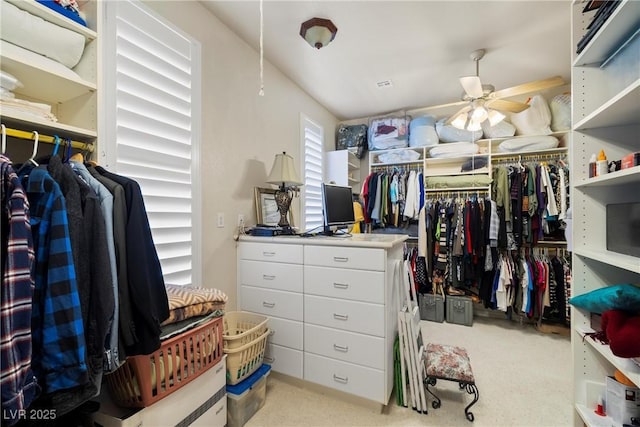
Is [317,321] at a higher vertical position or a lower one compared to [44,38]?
lower

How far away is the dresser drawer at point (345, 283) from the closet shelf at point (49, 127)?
136 cm

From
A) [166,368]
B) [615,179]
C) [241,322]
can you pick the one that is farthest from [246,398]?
[615,179]

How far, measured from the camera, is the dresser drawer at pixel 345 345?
1705mm

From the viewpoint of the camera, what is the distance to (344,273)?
1801 mm

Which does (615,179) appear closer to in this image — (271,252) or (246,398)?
(271,252)

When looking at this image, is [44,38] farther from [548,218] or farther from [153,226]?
[548,218]

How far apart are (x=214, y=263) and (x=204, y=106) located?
1166mm

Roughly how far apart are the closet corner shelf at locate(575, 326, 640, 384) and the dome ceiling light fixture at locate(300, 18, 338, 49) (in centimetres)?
237

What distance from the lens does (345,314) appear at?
180 centimetres

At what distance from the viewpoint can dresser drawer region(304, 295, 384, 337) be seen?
1.70 meters

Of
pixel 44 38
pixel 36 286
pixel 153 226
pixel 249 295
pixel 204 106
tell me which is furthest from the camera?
pixel 249 295

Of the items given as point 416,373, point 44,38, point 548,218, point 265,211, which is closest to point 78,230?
point 44,38

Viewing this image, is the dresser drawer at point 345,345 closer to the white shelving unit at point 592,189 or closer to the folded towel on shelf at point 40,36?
the white shelving unit at point 592,189

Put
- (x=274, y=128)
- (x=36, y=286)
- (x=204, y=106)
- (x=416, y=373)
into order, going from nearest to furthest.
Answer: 1. (x=36, y=286)
2. (x=416, y=373)
3. (x=204, y=106)
4. (x=274, y=128)
